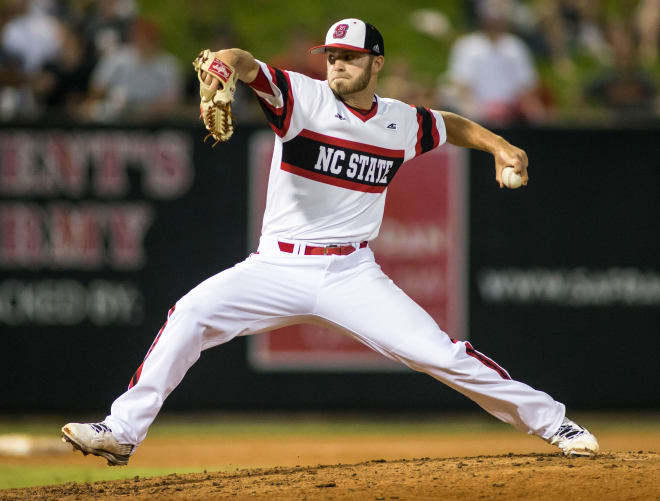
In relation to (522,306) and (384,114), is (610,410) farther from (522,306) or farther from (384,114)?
(384,114)

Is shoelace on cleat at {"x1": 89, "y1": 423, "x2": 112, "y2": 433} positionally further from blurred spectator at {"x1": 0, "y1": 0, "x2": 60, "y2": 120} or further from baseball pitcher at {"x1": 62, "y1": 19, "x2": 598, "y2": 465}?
blurred spectator at {"x1": 0, "y1": 0, "x2": 60, "y2": 120}

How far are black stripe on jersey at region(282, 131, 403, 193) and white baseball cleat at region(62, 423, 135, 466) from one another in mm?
1633

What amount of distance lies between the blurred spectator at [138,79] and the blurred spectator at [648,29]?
6374mm

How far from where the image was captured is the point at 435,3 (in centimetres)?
1583

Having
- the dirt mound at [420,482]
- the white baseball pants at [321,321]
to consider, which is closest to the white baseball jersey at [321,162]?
the white baseball pants at [321,321]

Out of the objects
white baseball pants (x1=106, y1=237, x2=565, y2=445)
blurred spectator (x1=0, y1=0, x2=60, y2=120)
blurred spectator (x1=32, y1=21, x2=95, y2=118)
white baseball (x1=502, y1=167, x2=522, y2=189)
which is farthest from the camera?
blurred spectator (x1=32, y1=21, x2=95, y2=118)

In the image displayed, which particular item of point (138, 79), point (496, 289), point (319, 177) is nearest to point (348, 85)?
point (319, 177)

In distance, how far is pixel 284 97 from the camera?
17.9 feet

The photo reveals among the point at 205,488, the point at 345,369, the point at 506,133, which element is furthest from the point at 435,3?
the point at 205,488

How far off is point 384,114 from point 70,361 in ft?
17.2

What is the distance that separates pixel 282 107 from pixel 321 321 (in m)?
1.13

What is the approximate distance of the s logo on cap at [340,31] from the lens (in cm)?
564

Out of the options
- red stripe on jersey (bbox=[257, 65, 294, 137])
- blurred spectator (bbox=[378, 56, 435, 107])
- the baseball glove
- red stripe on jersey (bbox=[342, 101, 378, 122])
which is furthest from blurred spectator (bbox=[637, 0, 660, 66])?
the baseball glove

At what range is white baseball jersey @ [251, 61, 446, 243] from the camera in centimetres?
551
